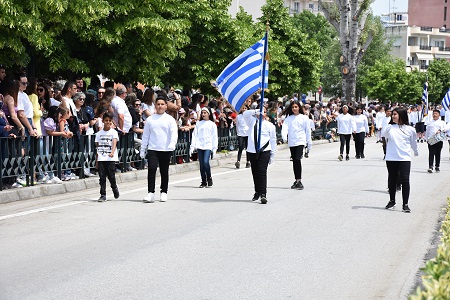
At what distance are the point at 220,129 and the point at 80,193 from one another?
10.3m

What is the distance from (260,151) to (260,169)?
0.31m

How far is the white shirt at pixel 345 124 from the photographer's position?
27.5 meters

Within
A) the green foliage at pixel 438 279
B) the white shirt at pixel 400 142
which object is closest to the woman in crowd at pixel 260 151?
the white shirt at pixel 400 142

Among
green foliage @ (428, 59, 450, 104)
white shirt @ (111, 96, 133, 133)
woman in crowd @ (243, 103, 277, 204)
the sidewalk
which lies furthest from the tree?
green foliage @ (428, 59, 450, 104)

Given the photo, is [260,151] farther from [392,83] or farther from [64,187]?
[392,83]

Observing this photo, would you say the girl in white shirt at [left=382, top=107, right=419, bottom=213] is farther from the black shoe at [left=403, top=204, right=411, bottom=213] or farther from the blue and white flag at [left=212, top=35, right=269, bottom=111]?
the blue and white flag at [left=212, top=35, right=269, bottom=111]

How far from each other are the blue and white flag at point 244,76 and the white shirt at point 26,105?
352 centimetres

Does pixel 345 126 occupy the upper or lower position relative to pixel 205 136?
upper

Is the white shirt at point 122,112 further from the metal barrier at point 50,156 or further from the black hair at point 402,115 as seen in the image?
the black hair at point 402,115

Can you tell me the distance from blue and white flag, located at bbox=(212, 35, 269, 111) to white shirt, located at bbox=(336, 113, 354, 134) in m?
12.5

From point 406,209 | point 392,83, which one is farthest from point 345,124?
point 392,83

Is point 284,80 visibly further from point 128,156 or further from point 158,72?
point 128,156

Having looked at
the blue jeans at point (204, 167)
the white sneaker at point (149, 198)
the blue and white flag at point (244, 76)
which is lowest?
the white sneaker at point (149, 198)

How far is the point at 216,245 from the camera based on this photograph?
10000 mm
